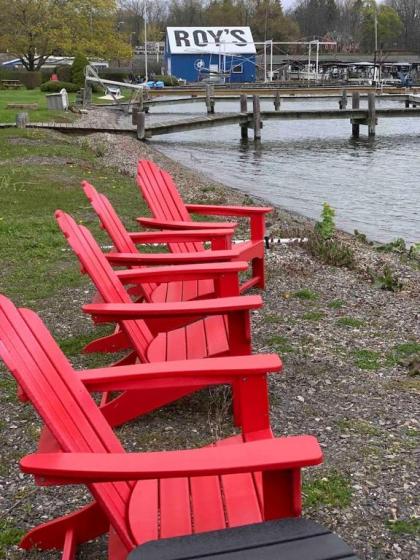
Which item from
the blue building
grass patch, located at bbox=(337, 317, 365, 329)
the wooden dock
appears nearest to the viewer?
grass patch, located at bbox=(337, 317, 365, 329)

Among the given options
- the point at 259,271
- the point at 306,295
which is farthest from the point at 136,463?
the point at 259,271

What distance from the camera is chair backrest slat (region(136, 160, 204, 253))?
5.73m

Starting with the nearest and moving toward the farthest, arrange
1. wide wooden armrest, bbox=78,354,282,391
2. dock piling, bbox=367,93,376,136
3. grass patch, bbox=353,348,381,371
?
wide wooden armrest, bbox=78,354,282,391, grass patch, bbox=353,348,381,371, dock piling, bbox=367,93,376,136

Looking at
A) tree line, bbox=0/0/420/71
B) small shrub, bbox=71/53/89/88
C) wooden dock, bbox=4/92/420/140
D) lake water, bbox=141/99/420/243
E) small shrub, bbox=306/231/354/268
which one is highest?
tree line, bbox=0/0/420/71

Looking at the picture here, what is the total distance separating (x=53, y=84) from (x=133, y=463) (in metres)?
45.7

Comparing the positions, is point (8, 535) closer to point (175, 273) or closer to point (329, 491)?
point (329, 491)

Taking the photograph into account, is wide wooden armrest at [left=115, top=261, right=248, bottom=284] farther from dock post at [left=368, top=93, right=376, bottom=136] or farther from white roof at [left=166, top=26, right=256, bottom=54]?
white roof at [left=166, top=26, right=256, bottom=54]

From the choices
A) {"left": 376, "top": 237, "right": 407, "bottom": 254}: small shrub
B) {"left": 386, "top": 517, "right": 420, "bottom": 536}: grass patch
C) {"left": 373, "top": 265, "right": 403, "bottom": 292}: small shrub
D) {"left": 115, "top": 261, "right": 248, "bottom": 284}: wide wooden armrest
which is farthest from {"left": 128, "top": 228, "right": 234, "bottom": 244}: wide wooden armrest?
{"left": 376, "top": 237, "right": 407, "bottom": 254}: small shrub

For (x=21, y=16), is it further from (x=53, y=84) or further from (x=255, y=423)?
(x=255, y=423)

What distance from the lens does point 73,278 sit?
249 inches

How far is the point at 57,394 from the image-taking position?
2275 millimetres

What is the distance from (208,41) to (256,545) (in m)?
70.1

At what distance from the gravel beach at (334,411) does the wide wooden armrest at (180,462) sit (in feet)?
3.38

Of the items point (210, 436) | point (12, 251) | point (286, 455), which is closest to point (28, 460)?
point (286, 455)
